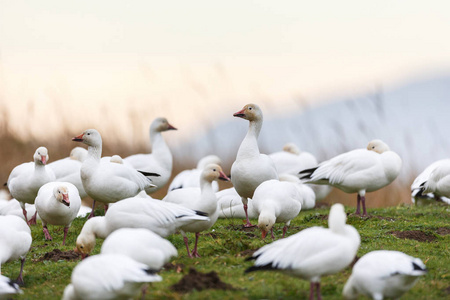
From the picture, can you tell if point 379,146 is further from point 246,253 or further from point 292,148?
point 246,253

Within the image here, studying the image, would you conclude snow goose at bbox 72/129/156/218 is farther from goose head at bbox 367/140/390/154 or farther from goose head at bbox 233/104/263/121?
goose head at bbox 367/140/390/154

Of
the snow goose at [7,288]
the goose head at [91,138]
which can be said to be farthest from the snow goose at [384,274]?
the goose head at [91,138]

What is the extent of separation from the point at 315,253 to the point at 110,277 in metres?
1.73

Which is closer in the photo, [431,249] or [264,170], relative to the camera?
[431,249]

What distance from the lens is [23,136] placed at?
17.1m

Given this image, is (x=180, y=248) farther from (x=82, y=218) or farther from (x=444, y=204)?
(x=444, y=204)

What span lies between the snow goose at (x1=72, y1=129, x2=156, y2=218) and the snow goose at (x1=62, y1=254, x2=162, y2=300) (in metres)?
4.58

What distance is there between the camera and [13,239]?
7.62m

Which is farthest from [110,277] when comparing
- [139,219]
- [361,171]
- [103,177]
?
[361,171]

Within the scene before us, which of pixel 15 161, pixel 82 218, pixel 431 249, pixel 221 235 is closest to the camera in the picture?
pixel 431 249

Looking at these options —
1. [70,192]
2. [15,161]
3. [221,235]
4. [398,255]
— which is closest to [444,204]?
[221,235]

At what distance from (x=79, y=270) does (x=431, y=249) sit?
485 centimetres

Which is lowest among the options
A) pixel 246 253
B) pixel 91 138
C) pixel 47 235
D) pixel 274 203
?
pixel 47 235

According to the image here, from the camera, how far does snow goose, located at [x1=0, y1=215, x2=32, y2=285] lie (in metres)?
7.56
